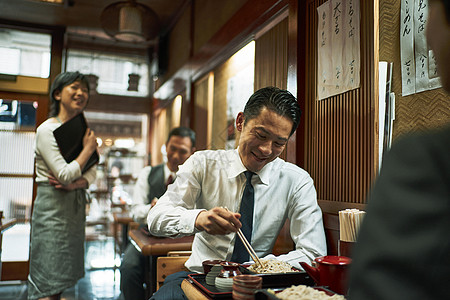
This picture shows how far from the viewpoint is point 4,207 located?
493 cm

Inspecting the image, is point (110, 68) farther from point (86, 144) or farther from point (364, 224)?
point (364, 224)

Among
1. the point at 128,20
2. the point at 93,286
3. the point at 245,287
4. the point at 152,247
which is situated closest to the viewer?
the point at 245,287

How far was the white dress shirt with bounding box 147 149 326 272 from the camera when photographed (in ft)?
5.93

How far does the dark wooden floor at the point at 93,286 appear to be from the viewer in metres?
4.07

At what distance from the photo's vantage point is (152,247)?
7.64 ft

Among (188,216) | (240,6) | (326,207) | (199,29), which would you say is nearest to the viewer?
(188,216)

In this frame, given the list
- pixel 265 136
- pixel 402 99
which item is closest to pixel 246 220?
pixel 265 136

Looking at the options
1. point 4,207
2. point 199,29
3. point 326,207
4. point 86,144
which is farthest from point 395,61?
point 4,207

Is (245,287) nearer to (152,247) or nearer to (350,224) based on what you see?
(350,224)

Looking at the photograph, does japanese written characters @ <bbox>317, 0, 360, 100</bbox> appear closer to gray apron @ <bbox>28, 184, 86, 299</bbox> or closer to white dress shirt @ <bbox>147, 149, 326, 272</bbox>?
white dress shirt @ <bbox>147, 149, 326, 272</bbox>

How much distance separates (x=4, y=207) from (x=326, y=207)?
14.4 feet

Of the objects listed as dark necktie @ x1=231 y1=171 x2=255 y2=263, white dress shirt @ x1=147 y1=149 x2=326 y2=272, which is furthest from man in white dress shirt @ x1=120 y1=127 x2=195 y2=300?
dark necktie @ x1=231 y1=171 x2=255 y2=263

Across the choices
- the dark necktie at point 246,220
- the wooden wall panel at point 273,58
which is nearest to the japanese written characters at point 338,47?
the wooden wall panel at point 273,58

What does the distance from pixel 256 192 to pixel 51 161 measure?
65.1 inches
